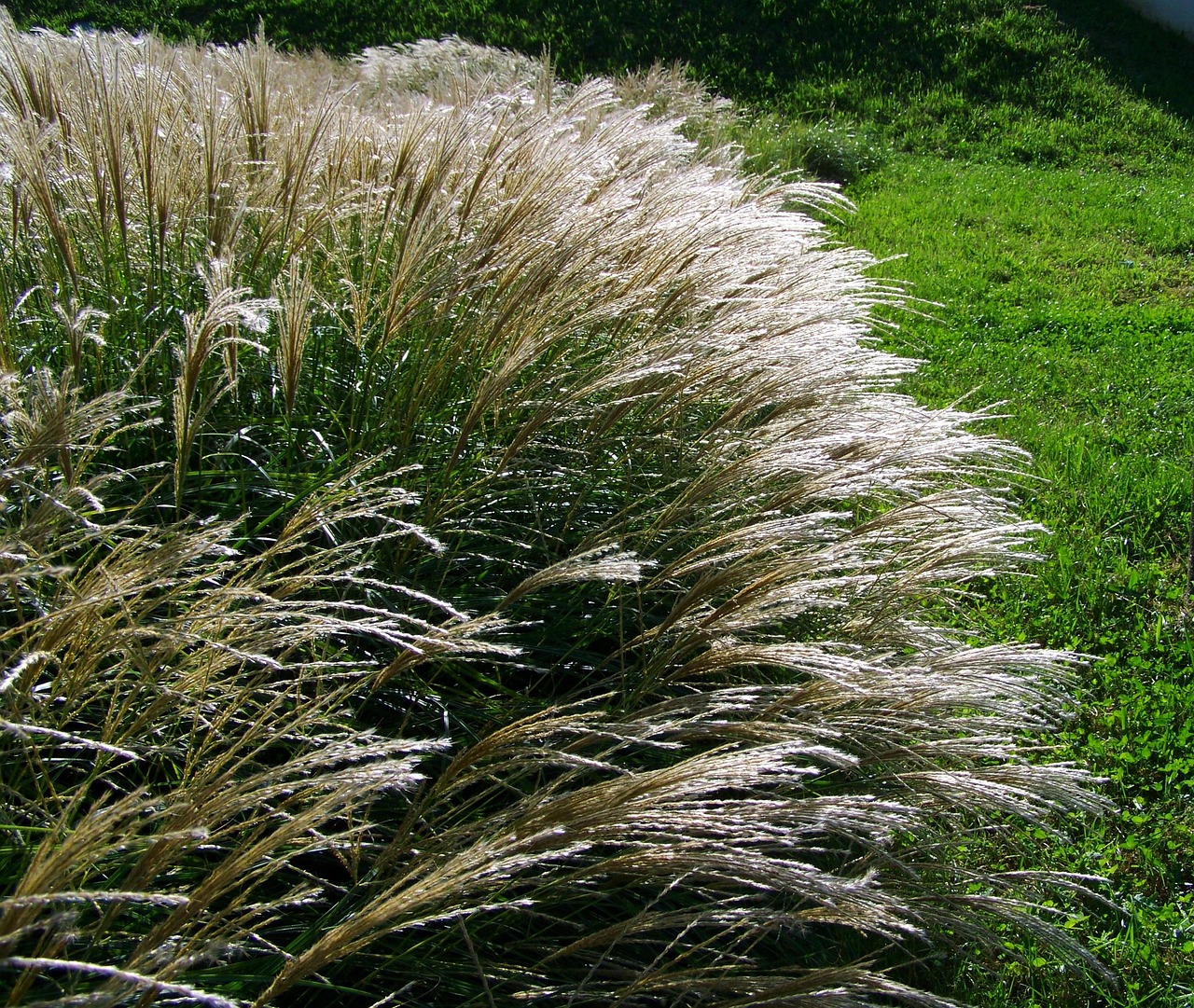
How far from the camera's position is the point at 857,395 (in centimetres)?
305

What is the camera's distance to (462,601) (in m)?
2.17

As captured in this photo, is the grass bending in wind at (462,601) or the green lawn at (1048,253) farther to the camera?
the green lawn at (1048,253)

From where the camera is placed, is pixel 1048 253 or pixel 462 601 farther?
pixel 1048 253

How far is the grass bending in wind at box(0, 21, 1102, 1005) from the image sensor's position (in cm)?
146

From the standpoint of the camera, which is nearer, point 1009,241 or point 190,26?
point 1009,241

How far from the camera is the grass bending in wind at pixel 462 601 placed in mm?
1463

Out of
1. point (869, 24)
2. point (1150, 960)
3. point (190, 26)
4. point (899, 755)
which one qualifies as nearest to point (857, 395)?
point (899, 755)

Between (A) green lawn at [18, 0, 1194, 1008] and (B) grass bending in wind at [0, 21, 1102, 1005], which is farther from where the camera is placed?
(A) green lawn at [18, 0, 1194, 1008]

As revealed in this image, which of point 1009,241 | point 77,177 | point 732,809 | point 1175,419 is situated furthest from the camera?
point 1009,241


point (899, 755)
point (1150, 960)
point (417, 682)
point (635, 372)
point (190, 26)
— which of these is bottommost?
point (190, 26)

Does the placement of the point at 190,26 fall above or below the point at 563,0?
below

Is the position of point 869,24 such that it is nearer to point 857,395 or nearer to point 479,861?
point 857,395

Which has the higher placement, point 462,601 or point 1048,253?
point 1048,253

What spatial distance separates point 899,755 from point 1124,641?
5.47ft
